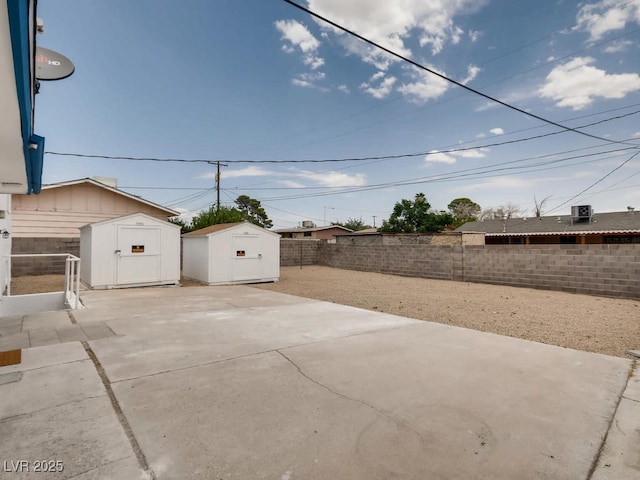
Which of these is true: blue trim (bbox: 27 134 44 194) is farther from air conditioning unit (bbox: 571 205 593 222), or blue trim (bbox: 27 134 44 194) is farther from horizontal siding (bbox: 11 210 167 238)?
air conditioning unit (bbox: 571 205 593 222)

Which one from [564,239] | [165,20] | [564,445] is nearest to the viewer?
[564,445]

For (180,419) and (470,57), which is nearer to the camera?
(180,419)

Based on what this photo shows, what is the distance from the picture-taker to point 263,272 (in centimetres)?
1203

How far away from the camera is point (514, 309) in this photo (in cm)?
713

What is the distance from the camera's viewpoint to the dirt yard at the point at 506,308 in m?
4.98

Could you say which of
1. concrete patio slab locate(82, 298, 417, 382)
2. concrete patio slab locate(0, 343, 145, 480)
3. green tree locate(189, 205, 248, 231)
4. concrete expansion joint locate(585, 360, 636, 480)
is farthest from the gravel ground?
green tree locate(189, 205, 248, 231)

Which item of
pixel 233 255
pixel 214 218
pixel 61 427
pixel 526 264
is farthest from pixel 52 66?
pixel 214 218

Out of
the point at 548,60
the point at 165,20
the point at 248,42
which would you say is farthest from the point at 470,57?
the point at 165,20

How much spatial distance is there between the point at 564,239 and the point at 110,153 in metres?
29.6

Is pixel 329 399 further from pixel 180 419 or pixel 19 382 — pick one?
pixel 19 382

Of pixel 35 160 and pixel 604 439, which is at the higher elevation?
pixel 35 160

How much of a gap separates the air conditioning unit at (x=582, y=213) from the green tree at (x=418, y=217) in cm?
1237

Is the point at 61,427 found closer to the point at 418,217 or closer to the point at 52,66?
the point at 52,66

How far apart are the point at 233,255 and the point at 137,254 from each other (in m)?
2.97
